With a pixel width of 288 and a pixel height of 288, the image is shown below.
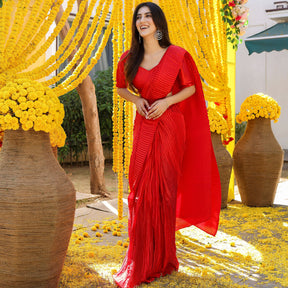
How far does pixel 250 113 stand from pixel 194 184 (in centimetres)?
224

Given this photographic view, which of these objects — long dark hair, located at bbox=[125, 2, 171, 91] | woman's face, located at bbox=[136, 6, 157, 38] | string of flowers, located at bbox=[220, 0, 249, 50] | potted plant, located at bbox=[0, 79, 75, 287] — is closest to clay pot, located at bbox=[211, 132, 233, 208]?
string of flowers, located at bbox=[220, 0, 249, 50]

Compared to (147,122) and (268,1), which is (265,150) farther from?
(268,1)

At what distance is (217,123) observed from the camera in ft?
15.5

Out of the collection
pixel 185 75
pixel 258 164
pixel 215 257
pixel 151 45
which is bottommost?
pixel 215 257

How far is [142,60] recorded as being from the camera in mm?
2787

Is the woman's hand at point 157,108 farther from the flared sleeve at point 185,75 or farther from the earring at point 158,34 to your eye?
the earring at point 158,34

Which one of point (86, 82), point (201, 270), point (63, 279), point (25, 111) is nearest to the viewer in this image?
point (25, 111)

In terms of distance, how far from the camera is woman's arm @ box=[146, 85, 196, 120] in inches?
105

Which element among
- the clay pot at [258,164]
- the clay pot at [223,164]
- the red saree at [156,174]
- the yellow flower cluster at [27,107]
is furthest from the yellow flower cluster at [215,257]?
the yellow flower cluster at [27,107]

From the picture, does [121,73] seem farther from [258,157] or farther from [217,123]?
[258,157]

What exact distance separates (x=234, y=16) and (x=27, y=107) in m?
3.13

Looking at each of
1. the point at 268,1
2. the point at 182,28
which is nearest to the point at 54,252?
the point at 182,28

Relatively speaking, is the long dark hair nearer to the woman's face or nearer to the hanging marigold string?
the woman's face

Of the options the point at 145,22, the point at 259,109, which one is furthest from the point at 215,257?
the point at 259,109
